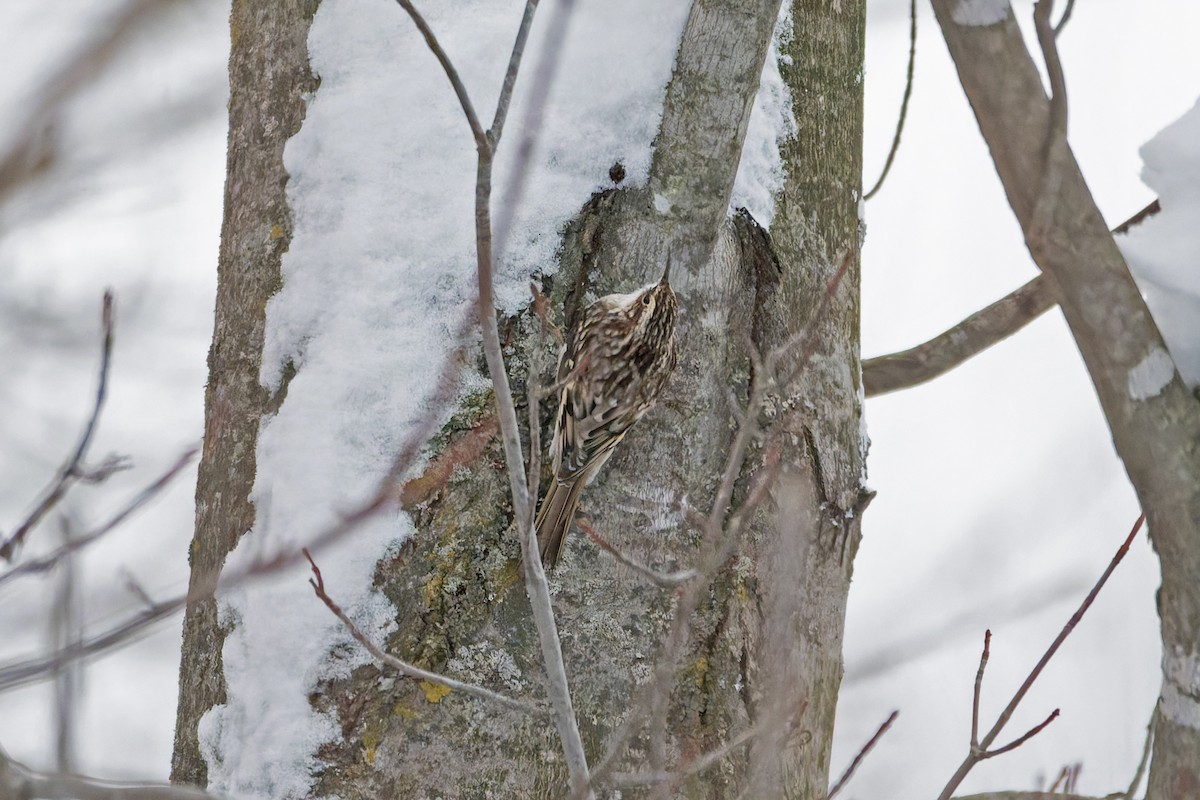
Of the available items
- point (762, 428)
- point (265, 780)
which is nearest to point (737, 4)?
point (762, 428)

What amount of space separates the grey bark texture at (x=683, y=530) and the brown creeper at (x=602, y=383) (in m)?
0.06

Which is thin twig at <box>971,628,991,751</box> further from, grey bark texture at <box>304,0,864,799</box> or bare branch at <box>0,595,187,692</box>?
bare branch at <box>0,595,187,692</box>

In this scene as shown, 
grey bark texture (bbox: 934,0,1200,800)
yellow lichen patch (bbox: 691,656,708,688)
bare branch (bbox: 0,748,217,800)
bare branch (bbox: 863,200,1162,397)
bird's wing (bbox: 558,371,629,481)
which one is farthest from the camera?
bare branch (bbox: 863,200,1162,397)

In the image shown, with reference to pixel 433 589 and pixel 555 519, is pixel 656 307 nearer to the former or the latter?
pixel 555 519

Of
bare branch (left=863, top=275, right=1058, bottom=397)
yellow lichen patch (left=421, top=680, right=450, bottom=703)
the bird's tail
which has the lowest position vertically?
yellow lichen patch (left=421, top=680, right=450, bottom=703)

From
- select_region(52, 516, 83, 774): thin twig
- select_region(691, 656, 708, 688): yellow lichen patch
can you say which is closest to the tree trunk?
select_region(691, 656, 708, 688): yellow lichen patch

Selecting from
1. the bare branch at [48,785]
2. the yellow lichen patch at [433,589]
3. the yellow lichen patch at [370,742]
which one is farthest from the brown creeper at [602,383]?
the bare branch at [48,785]

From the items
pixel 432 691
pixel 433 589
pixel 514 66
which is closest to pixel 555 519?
pixel 433 589

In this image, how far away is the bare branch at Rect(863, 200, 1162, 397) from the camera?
329cm

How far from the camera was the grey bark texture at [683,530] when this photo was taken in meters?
1.94

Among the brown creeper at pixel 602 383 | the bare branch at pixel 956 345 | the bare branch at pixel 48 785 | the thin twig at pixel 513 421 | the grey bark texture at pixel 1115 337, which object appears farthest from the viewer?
the bare branch at pixel 956 345

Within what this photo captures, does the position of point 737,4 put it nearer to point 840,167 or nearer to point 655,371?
point 840,167

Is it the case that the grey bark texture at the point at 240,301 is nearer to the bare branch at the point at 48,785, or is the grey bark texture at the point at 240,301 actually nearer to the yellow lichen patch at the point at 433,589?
the yellow lichen patch at the point at 433,589

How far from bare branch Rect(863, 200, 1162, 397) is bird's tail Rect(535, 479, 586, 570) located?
1.40m
